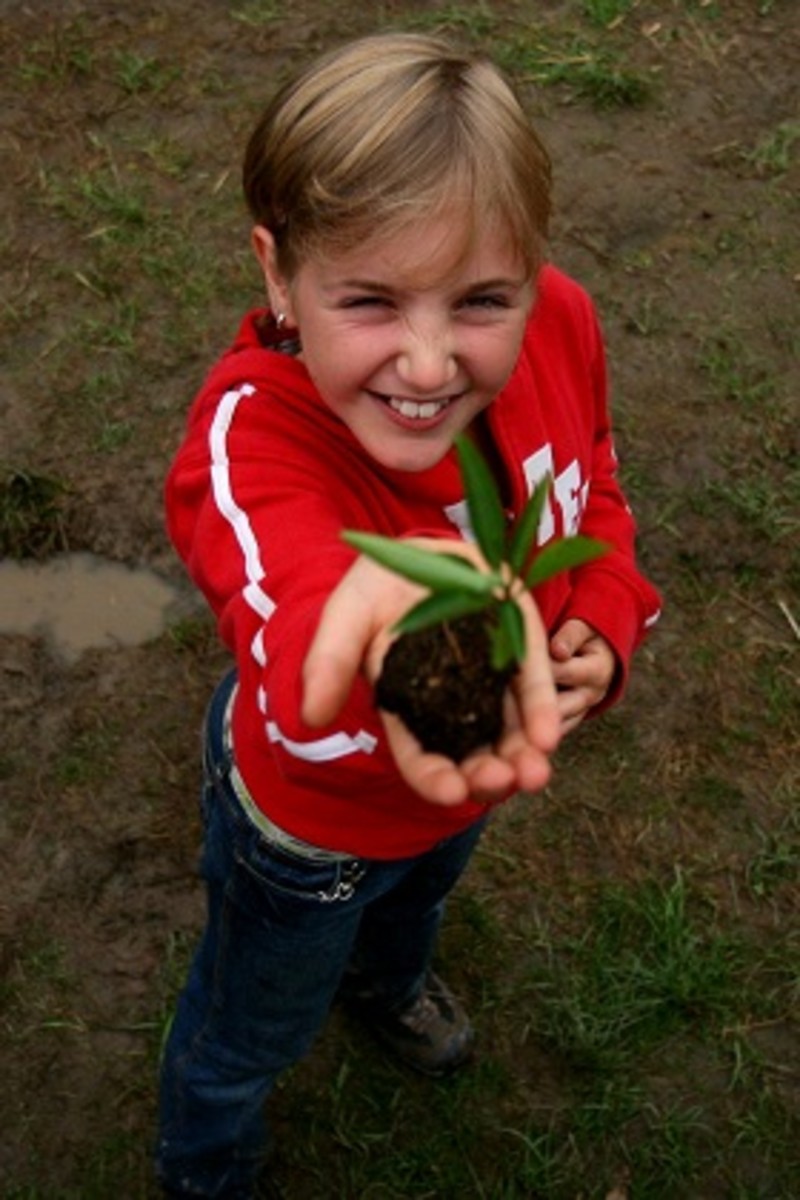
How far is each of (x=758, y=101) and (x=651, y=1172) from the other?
3.30 metres

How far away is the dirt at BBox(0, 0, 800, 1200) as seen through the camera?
130 inches

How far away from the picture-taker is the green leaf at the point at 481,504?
1760 millimetres

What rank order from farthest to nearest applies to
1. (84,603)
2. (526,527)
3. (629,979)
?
(84,603)
(629,979)
(526,527)

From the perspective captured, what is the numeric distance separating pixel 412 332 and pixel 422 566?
1.70 feet

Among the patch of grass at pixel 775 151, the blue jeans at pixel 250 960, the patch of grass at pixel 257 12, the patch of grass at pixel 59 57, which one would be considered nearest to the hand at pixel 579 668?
the blue jeans at pixel 250 960

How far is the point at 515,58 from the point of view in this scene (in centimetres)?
512

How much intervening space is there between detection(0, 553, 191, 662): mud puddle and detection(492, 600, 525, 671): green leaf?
222 centimetres

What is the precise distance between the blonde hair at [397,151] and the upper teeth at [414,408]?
0.20m

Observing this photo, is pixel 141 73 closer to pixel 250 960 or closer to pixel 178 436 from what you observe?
pixel 178 436

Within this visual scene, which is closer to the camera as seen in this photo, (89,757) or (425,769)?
(425,769)

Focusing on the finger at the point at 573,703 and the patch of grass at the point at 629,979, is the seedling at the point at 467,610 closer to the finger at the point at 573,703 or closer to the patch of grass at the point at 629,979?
the finger at the point at 573,703

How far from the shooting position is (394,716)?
5.66ft

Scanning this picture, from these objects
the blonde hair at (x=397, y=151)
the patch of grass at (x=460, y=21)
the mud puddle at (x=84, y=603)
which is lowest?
the mud puddle at (x=84, y=603)

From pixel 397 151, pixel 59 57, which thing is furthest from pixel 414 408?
pixel 59 57
